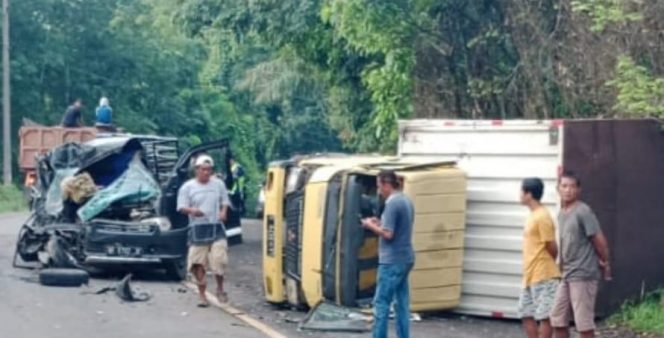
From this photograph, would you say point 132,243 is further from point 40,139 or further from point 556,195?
point 556,195

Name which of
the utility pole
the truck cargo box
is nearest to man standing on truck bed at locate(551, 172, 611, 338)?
the truck cargo box

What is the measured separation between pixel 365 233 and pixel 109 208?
18.2 feet

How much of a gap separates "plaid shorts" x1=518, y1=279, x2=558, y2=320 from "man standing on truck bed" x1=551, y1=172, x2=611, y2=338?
0.20 metres

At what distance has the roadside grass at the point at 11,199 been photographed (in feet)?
139

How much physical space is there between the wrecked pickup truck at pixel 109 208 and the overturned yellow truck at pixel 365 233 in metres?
3.64

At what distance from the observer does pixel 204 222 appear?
59.0ft

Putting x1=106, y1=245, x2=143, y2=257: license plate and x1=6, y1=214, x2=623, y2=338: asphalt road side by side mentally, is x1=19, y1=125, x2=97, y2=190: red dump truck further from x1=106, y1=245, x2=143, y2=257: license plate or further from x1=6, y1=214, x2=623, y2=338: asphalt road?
x1=106, y1=245, x2=143, y2=257: license plate

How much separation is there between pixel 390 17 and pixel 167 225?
16.3 feet

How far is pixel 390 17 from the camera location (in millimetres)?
23078

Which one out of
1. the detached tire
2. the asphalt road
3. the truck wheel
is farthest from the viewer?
the truck wheel

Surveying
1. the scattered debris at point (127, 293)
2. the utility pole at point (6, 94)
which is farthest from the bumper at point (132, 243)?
the utility pole at point (6, 94)

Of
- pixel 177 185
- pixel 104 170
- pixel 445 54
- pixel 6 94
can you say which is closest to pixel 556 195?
pixel 177 185

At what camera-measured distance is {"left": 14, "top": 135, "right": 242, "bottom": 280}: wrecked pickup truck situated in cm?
2061

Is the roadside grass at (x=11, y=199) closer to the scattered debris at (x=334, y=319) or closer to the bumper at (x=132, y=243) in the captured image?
the bumper at (x=132, y=243)
